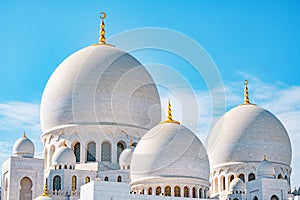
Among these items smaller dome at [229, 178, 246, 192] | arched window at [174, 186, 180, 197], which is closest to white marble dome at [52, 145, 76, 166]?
arched window at [174, 186, 180, 197]

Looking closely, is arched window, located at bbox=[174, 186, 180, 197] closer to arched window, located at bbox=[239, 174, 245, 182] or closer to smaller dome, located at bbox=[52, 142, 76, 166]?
smaller dome, located at bbox=[52, 142, 76, 166]

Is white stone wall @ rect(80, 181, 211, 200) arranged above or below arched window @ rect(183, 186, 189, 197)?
below

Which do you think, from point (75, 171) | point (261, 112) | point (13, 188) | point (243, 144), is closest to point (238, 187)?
point (243, 144)

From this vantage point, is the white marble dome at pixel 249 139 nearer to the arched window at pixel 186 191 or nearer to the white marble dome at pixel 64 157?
the arched window at pixel 186 191

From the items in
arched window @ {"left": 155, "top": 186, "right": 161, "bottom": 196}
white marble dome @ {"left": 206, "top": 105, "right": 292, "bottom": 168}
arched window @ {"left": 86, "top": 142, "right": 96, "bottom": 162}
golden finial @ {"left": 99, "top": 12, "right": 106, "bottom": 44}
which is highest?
golden finial @ {"left": 99, "top": 12, "right": 106, "bottom": 44}

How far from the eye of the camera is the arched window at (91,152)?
1798 inches

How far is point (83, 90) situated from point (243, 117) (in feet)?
42.9

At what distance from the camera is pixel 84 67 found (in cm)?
4769

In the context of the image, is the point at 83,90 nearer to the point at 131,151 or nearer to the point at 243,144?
the point at 131,151

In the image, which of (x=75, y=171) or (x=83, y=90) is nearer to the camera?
(x=75, y=171)

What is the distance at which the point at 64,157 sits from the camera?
42.8 m

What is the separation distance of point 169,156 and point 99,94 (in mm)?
9164

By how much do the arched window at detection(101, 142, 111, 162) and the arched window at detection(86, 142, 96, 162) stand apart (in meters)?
0.57

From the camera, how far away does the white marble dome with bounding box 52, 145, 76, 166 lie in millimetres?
42781
